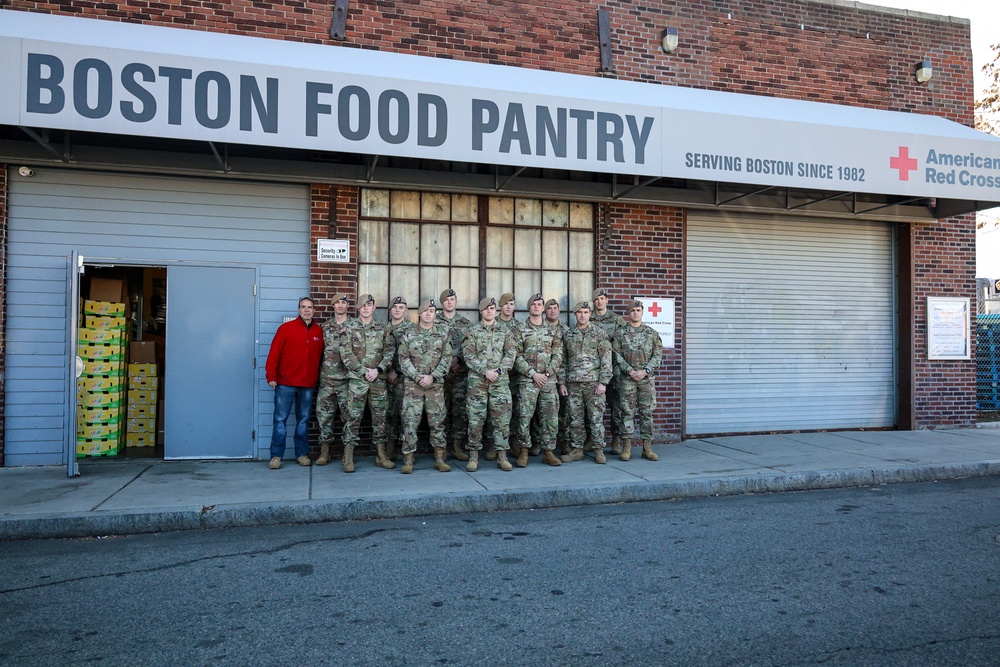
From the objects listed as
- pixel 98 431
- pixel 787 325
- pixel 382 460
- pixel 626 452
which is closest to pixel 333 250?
pixel 382 460

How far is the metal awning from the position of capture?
6.92 m

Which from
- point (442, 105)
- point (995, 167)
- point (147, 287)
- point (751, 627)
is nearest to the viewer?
point (751, 627)

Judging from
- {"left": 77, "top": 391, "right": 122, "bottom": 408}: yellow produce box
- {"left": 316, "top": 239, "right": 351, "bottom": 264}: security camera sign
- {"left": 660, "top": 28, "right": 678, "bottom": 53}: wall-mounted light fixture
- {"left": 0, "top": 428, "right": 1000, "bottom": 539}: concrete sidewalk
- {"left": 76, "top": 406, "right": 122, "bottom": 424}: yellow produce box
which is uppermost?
{"left": 660, "top": 28, "right": 678, "bottom": 53}: wall-mounted light fixture

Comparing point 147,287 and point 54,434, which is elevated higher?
point 147,287

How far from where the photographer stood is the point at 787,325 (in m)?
11.2

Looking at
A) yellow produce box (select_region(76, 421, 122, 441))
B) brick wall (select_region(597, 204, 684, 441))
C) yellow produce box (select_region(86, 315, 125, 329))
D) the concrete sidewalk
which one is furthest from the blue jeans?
brick wall (select_region(597, 204, 684, 441))

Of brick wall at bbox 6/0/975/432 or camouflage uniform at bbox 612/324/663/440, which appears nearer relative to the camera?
brick wall at bbox 6/0/975/432

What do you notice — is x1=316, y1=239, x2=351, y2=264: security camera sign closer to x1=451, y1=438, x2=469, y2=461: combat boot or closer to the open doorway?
the open doorway

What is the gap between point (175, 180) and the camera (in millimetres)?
8578

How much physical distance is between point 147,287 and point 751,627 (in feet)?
32.4

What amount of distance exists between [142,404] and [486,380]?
512 centimetres

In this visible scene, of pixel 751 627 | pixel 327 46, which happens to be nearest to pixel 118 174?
pixel 327 46

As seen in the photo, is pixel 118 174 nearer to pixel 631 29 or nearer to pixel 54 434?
pixel 54 434

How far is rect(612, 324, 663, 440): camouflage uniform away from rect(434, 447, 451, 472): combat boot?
7.69 feet
